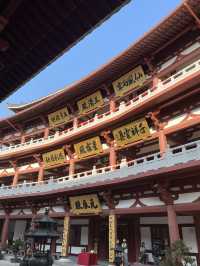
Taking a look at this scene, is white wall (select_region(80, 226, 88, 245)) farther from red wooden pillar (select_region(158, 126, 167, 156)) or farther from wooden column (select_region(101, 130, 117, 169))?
red wooden pillar (select_region(158, 126, 167, 156))

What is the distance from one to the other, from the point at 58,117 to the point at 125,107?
8447 mm

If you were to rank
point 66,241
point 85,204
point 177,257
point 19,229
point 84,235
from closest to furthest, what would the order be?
point 177,257, point 85,204, point 66,241, point 84,235, point 19,229

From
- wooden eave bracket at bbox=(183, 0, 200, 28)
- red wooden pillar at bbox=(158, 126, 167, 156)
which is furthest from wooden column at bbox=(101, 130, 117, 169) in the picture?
wooden eave bracket at bbox=(183, 0, 200, 28)

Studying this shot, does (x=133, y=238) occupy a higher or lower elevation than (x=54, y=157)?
lower

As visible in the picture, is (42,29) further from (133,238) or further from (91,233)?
(91,233)

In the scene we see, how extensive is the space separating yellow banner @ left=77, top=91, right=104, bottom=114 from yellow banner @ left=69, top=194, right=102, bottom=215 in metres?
8.09

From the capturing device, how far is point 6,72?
4.14 m

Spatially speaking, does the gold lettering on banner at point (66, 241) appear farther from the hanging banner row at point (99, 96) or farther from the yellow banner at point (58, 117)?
the yellow banner at point (58, 117)

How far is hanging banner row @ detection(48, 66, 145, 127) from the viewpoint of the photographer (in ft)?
58.3

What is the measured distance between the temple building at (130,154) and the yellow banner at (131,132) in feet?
0.20

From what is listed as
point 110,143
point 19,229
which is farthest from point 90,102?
point 19,229

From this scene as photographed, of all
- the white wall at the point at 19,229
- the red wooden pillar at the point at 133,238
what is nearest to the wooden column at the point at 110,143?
the red wooden pillar at the point at 133,238

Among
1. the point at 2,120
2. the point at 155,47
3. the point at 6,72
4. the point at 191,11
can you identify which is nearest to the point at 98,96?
the point at 155,47

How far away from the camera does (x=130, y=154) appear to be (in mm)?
17344
